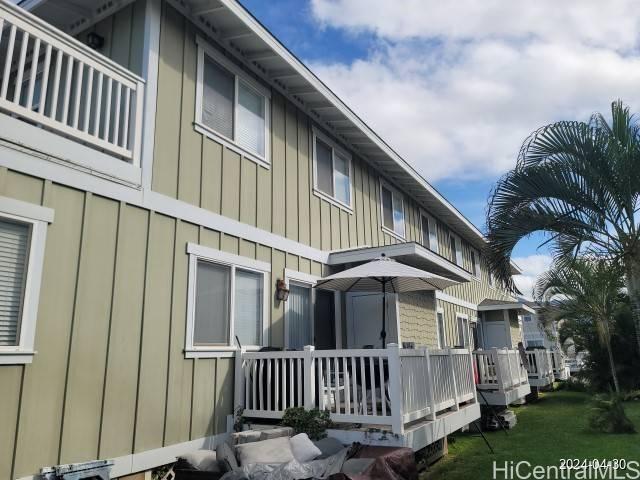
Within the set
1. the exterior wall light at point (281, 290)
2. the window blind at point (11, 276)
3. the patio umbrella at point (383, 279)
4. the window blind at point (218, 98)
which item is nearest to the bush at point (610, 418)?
the patio umbrella at point (383, 279)

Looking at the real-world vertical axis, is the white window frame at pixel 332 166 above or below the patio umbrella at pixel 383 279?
above

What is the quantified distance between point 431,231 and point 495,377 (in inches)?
227

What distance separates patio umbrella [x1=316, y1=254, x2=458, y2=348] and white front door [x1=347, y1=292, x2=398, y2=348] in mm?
159

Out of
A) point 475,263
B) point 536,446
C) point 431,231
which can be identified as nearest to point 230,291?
point 536,446

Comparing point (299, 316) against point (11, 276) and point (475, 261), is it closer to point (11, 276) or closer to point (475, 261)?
point (11, 276)

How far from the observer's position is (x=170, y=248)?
593 centimetres

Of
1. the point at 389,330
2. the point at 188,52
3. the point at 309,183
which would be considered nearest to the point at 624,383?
the point at 389,330

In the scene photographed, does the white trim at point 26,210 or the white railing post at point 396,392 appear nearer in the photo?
the white trim at point 26,210

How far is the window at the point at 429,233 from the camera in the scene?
1517 centimetres

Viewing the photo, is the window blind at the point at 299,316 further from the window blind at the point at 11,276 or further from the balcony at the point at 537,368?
the balcony at the point at 537,368

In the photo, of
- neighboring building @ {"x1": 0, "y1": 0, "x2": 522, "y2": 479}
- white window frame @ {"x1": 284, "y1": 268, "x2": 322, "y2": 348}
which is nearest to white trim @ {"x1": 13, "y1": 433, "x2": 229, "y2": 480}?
neighboring building @ {"x1": 0, "y1": 0, "x2": 522, "y2": 479}

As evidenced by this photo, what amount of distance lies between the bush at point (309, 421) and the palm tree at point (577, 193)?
3.49 metres

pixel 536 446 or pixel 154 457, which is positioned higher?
pixel 154 457

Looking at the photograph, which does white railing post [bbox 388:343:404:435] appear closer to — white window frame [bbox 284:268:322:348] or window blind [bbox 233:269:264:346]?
window blind [bbox 233:269:264:346]
